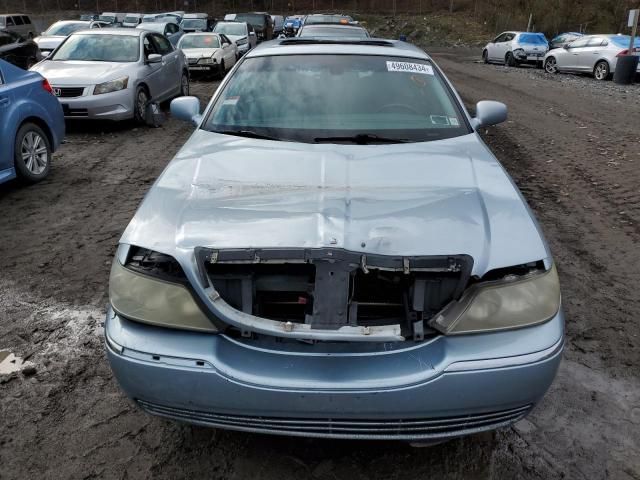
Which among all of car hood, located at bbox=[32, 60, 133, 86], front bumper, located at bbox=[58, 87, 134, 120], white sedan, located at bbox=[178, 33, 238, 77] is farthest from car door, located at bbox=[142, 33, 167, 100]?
white sedan, located at bbox=[178, 33, 238, 77]

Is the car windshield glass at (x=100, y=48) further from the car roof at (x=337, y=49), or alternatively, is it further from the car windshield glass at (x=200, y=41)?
the car roof at (x=337, y=49)

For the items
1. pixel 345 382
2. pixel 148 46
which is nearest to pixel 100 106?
pixel 148 46

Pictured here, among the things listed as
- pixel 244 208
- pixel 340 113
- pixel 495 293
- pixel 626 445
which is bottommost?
pixel 626 445

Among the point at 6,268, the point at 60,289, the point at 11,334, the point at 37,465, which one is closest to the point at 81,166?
the point at 6,268

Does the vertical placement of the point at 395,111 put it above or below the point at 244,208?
above

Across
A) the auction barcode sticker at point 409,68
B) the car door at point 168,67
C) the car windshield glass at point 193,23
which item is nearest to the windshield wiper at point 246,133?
the auction barcode sticker at point 409,68

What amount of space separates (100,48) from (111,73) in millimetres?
1219

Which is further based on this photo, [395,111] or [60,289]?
[60,289]

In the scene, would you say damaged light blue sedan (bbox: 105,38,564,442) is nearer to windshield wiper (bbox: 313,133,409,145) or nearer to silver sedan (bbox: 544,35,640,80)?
windshield wiper (bbox: 313,133,409,145)

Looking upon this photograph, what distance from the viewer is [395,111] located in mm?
3553

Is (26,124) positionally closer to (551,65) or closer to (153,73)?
(153,73)

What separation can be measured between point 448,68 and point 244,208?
67.7 ft

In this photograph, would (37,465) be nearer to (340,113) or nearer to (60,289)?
(60,289)

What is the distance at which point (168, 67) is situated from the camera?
10.8 meters
